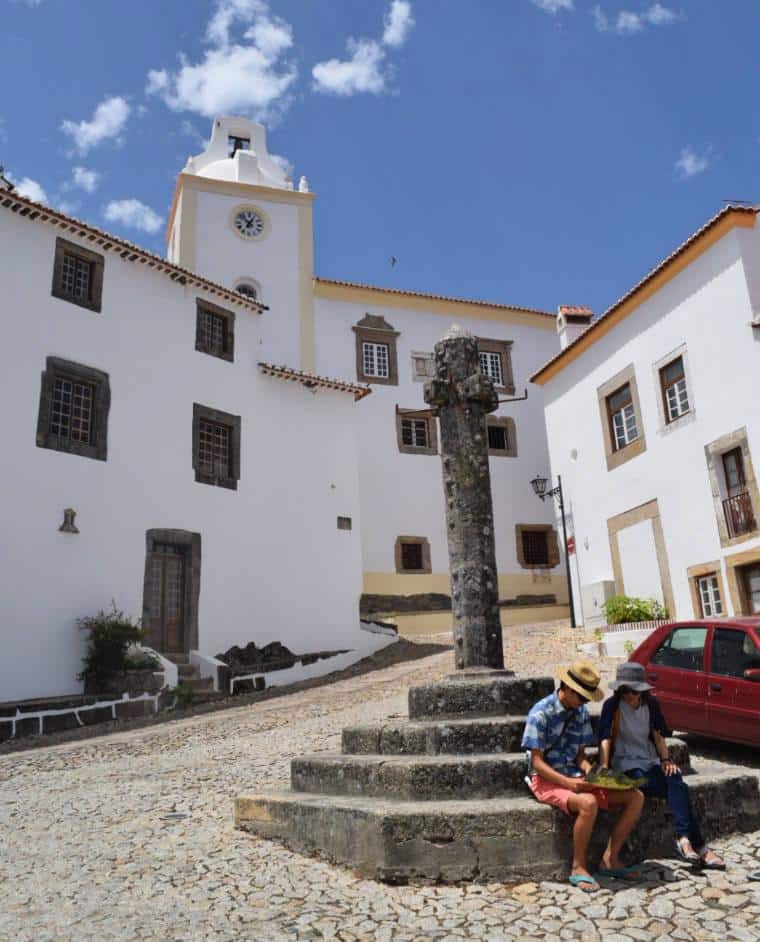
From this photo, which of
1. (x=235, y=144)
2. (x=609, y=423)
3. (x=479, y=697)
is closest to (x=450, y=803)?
(x=479, y=697)

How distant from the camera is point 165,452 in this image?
617 inches

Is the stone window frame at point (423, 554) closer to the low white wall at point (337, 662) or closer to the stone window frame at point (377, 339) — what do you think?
the low white wall at point (337, 662)

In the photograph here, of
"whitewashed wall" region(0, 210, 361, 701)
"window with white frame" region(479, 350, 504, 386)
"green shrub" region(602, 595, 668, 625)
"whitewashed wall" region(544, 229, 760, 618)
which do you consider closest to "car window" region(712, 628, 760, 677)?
"whitewashed wall" region(544, 229, 760, 618)

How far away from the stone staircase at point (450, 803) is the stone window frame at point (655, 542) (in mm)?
10166

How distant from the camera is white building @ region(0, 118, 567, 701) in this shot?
13.7m

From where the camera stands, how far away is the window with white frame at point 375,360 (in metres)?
24.0

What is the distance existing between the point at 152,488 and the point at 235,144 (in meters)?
16.1

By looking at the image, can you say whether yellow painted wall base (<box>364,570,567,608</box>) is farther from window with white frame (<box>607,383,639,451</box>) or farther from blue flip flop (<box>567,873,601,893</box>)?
blue flip flop (<box>567,873,601,893</box>)

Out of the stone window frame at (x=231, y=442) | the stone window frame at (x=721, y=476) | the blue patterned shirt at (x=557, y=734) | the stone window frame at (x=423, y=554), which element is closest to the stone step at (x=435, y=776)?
the blue patterned shirt at (x=557, y=734)

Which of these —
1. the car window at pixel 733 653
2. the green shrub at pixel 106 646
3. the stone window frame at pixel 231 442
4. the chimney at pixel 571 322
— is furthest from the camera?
the chimney at pixel 571 322

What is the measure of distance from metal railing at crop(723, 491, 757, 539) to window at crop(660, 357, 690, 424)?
2034 millimetres

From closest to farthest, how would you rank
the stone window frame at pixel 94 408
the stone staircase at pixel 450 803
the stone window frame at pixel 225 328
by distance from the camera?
the stone staircase at pixel 450 803 → the stone window frame at pixel 94 408 → the stone window frame at pixel 225 328

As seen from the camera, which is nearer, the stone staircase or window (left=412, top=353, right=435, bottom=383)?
the stone staircase

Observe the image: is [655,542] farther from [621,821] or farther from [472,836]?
[472,836]
